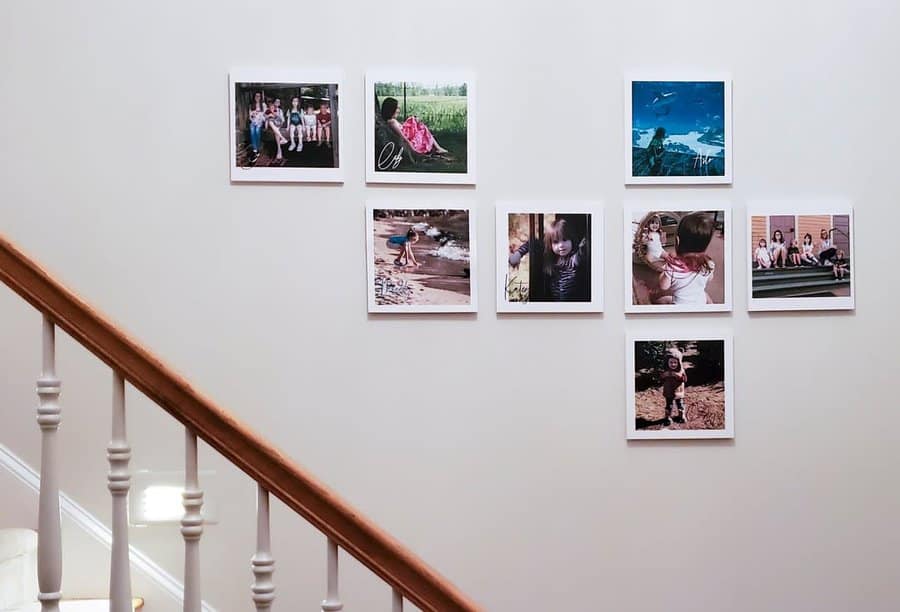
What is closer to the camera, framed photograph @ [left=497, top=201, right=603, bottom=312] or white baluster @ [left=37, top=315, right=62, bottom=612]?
white baluster @ [left=37, top=315, right=62, bottom=612]

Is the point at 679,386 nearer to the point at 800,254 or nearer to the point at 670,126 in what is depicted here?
the point at 800,254

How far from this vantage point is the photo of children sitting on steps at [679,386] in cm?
267

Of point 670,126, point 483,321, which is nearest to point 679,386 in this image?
point 483,321

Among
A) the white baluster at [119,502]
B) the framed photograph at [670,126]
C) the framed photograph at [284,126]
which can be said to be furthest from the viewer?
the framed photograph at [670,126]

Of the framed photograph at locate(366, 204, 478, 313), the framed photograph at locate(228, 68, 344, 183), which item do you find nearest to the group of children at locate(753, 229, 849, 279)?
the framed photograph at locate(366, 204, 478, 313)

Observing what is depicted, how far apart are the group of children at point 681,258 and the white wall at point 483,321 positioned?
0.09m

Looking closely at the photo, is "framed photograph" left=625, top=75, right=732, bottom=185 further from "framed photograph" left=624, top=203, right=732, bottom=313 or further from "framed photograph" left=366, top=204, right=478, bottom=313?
"framed photograph" left=366, top=204, right=478, bottom=313

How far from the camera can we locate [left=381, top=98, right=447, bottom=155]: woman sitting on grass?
8.57 feet

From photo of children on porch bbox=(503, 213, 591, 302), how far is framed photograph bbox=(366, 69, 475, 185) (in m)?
0.24

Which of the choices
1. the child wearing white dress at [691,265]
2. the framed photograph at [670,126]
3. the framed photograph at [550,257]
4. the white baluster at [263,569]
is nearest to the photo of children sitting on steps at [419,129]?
the framed photograph at [550,257]

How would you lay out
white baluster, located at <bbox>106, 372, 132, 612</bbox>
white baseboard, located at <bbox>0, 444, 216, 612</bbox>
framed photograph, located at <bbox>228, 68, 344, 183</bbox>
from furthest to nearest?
framed photograph, located at <bbox>228, 68, 344, 183</bbox>
white baseboard, located at <bbox>0, 444, 216, 612</bbox>
white baluster, located at <bbox>106, 372, 132, 612</bbox>

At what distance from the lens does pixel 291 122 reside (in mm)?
2588

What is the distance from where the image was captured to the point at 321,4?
2.60 meters

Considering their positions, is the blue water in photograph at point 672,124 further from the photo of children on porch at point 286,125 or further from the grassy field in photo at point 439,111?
the photo of children on porch at point 286,125
